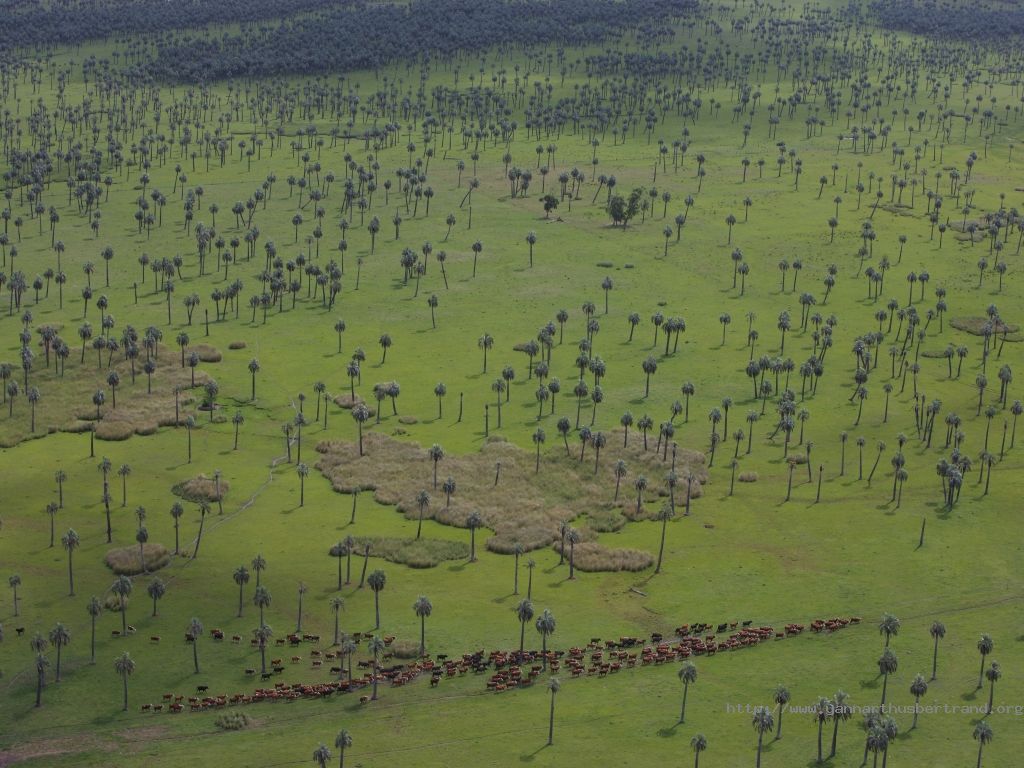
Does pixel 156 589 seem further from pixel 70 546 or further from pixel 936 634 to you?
pixel 936 634

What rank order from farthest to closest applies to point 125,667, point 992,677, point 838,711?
1. point 125,667
2. point 992,677
3. point 838,711

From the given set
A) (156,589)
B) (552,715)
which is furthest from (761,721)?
(156,589)

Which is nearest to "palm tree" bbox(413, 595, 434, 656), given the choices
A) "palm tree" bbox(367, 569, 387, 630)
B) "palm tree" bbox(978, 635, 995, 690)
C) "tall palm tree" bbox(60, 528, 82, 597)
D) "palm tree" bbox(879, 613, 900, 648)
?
"palm tree" bbox(367, 569, 387, 630)

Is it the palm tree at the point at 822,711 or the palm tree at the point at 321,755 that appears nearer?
the palm tree at the point at 321,755

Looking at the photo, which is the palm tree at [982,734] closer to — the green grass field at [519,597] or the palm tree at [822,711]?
the green grass field at [519,597]

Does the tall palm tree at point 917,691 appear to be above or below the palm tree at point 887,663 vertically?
below

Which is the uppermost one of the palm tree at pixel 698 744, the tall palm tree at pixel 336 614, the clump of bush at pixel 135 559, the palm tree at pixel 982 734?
the palm tree at pixel 982 734

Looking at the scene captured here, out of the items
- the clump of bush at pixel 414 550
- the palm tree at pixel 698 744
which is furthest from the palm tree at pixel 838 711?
the clump of bush at pixel 414 550
